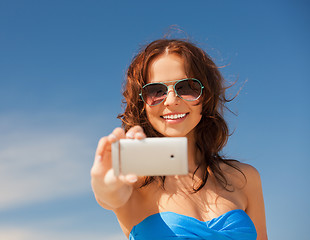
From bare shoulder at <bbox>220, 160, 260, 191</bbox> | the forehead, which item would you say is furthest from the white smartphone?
bare shoulder at <bbox>220, 160, 260, 191</bbox>

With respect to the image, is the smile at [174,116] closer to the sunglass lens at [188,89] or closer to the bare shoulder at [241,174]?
the sunglass lens at [188,89]

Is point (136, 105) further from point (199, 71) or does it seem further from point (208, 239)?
point (208, 239)

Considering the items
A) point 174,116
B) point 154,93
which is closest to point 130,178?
point 174,116

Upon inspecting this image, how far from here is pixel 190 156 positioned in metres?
5.71

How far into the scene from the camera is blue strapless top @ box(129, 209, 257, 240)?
16.1ft

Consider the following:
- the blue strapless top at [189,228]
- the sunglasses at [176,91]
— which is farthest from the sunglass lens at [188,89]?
the blue strapless top at [189,228]

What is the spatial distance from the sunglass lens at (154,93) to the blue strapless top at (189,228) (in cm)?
158

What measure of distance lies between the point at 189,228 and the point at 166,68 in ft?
7.30

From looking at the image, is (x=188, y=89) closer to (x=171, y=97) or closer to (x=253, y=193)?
(x=171, y=97)

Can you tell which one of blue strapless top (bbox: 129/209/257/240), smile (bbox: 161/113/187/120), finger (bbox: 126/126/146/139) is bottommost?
blue strapless top (bbox: 129/209/257/240)

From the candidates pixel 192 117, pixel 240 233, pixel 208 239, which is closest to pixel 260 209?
pixel 240 233

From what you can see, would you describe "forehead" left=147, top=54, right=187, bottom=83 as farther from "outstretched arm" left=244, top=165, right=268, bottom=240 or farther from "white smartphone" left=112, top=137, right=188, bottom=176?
"outstretched arm" left=244, top=165, right=268, bottom=240

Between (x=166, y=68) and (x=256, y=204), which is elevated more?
(x=166, y=68)

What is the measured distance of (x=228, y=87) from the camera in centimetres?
613
